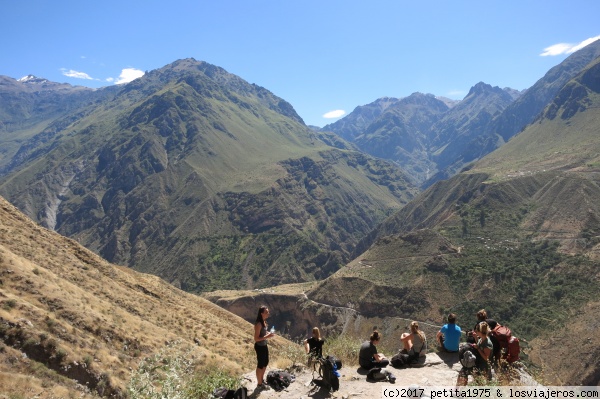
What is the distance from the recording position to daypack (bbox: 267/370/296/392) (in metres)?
13.0

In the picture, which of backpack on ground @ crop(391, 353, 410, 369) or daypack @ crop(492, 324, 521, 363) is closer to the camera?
daypack @ crop(492, 324, 521, 363)

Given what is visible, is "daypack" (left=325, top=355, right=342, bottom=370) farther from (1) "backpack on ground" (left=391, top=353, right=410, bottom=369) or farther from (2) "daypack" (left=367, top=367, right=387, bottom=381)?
(1) "backpack on ground" (left=391, top=353, right=410, bottom=369)

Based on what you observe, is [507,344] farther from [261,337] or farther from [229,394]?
[229,394]

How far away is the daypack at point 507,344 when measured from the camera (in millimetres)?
13273

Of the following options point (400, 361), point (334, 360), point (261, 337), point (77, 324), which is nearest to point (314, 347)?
point (334, 360)

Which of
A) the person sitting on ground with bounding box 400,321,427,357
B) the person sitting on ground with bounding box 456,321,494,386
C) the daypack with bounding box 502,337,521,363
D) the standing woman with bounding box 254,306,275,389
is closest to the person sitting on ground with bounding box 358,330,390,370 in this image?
the person sitting on ground with bounding box 400,321,427,357

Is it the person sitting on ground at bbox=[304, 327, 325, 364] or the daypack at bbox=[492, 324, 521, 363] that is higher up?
the daypack at bbox=[492, 324, 521, 363]

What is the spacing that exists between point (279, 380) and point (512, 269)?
247 ft

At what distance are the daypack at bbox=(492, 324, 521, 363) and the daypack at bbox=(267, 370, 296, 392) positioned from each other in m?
7.02

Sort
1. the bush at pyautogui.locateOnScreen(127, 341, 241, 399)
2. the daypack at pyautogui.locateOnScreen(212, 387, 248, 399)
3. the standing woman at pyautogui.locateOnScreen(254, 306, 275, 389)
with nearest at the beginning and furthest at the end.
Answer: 1. the bush at pyautogui.locateOnScreen(127, 341, 241, 399)
2. the daypack at pyautogui.locateOnScreen(212, 387, 248, 399)
3. the standing woman at pyautogui.locateOnScreen(254, 306, 275, 389)

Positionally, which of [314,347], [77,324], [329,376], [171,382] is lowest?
[77,324]

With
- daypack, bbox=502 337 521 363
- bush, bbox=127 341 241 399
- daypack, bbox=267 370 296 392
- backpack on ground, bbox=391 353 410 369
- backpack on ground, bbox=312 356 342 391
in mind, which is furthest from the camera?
backpack on ground, bbox=391 353 410 369

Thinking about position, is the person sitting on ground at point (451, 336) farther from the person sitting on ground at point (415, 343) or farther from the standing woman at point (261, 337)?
the standing woman at point (261, 337)

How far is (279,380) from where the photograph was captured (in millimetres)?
13109
